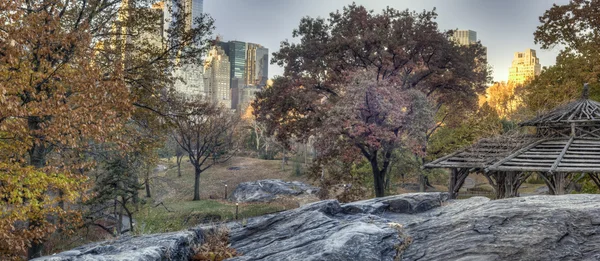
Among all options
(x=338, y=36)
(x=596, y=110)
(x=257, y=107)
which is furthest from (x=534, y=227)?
(x=257, y=107)

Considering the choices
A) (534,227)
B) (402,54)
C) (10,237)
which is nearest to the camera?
(534,227)

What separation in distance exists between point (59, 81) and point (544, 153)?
64.7ft

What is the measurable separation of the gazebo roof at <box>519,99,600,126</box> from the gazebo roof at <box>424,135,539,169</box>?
3.65 feet

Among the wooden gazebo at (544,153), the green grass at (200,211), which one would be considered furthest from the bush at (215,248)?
the green grass at (200,211)

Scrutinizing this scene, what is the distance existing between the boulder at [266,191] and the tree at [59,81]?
1953 cm

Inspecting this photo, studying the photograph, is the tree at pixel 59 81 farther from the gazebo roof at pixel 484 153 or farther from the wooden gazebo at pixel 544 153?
the wooden gazebo at pixel 544 153

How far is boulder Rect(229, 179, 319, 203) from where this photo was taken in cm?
3506

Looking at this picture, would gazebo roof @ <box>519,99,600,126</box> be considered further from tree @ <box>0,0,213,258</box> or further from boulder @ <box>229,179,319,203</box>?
boulder @ <box>229,179,319,203</box>

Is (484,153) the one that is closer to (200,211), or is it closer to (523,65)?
(200,211)

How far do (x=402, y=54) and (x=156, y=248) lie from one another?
18615 mm

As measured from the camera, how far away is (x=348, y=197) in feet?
76.3

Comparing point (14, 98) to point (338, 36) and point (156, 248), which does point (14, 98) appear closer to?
point (156, 248)

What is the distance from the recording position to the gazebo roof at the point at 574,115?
18422 mm

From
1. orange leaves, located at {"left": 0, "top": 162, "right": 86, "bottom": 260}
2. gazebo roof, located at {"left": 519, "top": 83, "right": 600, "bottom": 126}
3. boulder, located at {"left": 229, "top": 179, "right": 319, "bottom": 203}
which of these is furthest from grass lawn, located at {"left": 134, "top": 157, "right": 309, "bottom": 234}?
gazebo roof, located at {"left": 519, "top": 83, "right": 600, "bottom": 126}
